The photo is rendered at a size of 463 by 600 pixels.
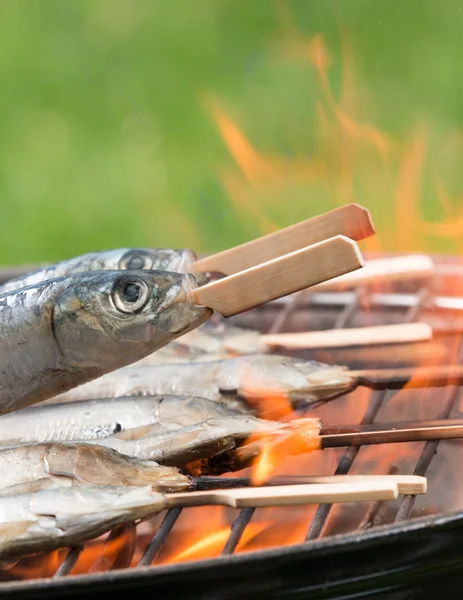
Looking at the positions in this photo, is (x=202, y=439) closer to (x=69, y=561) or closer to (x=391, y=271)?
(x=69, y=561)

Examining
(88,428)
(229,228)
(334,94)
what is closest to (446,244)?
(229,228)

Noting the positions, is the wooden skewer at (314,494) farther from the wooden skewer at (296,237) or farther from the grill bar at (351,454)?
the wooden skewer at (296,237)

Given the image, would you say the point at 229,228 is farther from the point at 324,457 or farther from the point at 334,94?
the point at 324,457

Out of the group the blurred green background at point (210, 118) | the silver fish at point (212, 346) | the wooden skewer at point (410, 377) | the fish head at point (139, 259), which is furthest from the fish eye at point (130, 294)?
the blurred green background at point (210, 118)

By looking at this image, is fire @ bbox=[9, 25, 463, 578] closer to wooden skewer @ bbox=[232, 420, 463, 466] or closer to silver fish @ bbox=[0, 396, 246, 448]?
wooden skewer @ bbox=[232, 420, 463, 466]

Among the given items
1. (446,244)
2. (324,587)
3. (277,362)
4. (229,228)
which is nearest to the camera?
(324,587)

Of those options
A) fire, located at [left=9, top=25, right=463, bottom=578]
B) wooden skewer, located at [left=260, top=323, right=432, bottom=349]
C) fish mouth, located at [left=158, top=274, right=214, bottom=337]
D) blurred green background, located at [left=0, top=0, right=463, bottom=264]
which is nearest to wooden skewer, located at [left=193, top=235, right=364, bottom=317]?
fish mouth, located at [left=158, top=274, right=214, bottom=337]

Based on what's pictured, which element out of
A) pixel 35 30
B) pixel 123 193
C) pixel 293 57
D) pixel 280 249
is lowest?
pixel 280 249

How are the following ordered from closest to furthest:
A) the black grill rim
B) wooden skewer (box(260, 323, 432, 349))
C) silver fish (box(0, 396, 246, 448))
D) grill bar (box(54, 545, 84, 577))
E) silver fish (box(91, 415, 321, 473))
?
the black grill rim, grill bar (box(54, 545, 84, 577)), silver fish (box(91, 415, 321, 473)), silver fish (box(0, 396, 246, 448)), wooden skewer (box(260, 323, 432, 349))
